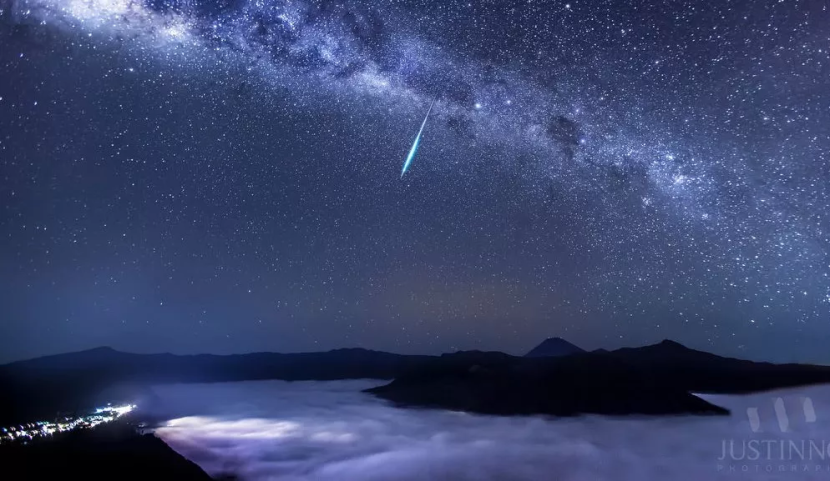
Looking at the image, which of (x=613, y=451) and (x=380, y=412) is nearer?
(x=613, y=451)

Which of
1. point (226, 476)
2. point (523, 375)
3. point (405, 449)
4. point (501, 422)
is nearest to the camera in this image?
point (226, 476)

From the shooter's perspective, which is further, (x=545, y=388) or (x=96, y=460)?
(x=545, y=388)

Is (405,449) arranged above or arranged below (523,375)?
below

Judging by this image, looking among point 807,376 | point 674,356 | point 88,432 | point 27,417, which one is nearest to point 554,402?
point 88,432

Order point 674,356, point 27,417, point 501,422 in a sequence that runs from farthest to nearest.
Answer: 1. point 674,356
2. point 501,422
3. point 27,417

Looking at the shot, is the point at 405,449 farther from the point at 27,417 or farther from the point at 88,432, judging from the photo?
the point at 27,417

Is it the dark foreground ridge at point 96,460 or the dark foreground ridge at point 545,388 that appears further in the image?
the dark foreground ridge at point 545,388

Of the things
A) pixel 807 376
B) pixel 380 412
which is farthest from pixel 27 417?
pixel 807 376

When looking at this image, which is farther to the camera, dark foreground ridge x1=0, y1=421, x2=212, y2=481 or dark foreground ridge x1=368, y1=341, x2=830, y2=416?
dark foreground ridge x1=368, y1=341, x2=830, y2=416
